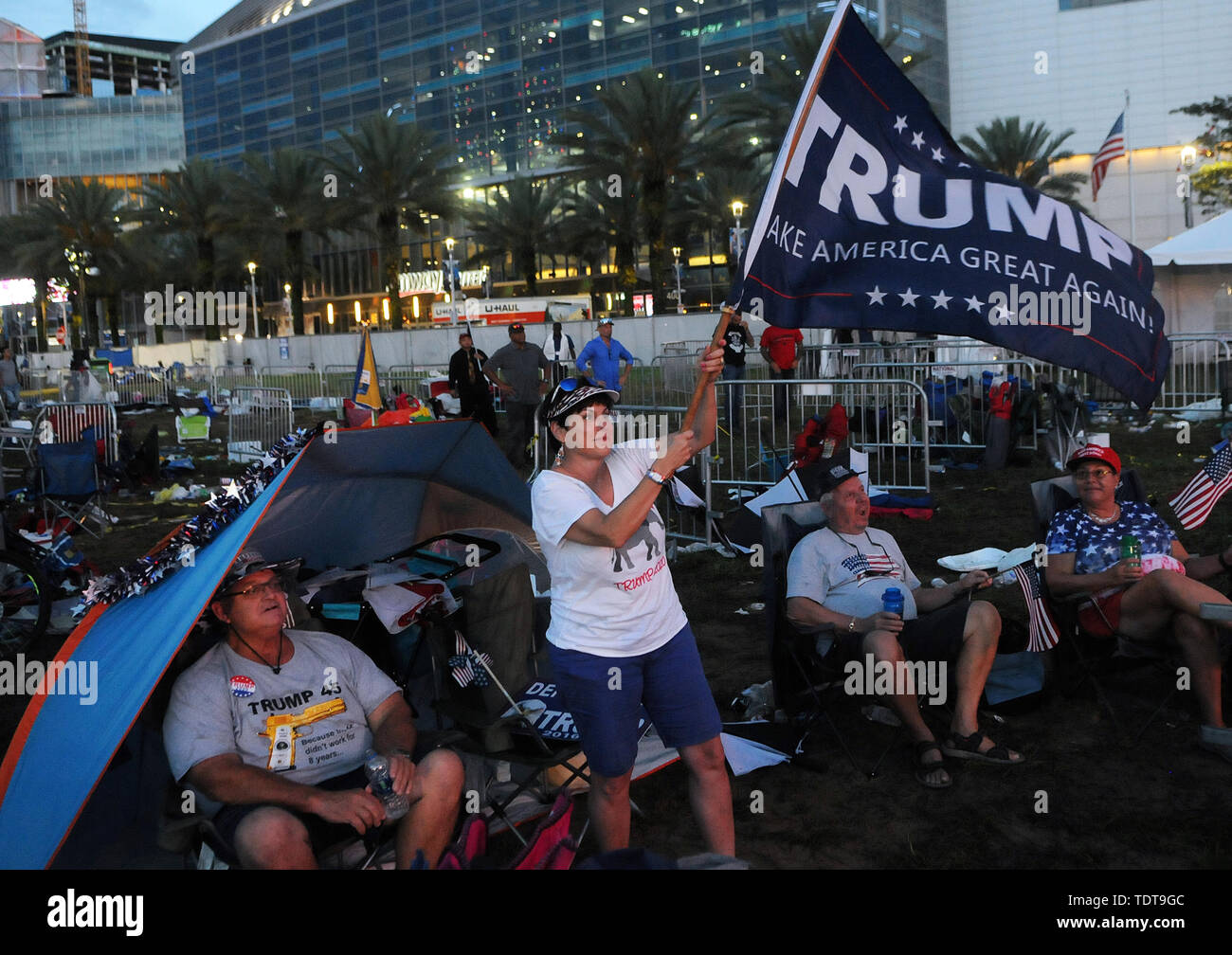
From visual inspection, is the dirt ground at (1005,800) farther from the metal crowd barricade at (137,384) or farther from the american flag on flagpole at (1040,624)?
the metal crowd barricade at (137,384)

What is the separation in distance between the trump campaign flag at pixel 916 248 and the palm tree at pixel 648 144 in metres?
29.9

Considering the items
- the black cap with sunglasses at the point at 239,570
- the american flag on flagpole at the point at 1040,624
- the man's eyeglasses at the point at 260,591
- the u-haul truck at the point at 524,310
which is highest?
the u-haul truck at the point at 524,310

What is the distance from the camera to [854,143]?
406 cm

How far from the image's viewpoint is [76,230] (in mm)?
46312

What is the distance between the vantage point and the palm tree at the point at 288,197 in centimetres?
3978

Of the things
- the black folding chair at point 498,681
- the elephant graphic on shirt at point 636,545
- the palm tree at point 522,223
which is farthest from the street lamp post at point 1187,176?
the elephant graphic on shirt at point 636,545

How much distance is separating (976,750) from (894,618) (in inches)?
27.7

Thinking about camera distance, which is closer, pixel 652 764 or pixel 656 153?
pixel 652 764

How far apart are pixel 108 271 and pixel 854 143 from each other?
52.5 metres

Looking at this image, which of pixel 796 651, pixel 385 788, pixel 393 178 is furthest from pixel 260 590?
pixel 393 178

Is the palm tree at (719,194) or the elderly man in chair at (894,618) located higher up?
the palm tree at (719,194)

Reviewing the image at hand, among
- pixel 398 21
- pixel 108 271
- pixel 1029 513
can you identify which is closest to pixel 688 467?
pixel 1029 513

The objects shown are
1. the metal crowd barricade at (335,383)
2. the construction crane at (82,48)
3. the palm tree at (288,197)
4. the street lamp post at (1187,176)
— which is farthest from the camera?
the construction crane at (82,48)
